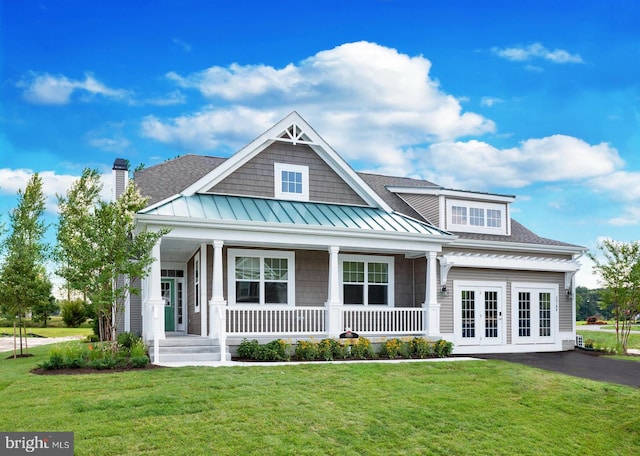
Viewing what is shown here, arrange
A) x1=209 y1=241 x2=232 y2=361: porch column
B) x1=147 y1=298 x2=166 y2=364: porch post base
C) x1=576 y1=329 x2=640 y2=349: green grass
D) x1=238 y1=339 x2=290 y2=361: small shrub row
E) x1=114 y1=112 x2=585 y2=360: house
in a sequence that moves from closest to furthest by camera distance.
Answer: x1=147 y1=298 x2=166 y2=364: porch post base
x1=238 y1=339 x2=290 y2=361: small shrub row
x1=209 y1=241 x2=232 y2=361: porch column
x1=114 y1=112 x2=585 y2=360: house
x1=576 y1=329 x2=640 y2=349: green grass

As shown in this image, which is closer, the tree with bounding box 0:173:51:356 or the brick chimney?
the tree with bounding box 0:173:51:356

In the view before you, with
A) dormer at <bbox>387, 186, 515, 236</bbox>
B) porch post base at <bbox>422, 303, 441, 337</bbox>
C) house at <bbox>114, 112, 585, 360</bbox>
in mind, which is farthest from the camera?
dormer at <bbox>387, 186, 515, 236</bbox>

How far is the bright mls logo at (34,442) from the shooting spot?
8.12 m

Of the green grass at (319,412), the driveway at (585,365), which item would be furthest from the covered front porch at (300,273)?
the green grass at (319,412)

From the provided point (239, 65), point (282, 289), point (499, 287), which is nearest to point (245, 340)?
point (282, 289)

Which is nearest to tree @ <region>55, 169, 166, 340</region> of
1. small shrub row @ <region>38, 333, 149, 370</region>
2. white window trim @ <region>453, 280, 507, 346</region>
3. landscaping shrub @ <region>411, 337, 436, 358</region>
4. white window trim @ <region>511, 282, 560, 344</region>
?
small shrub row @ <region>38, 333, 149, 370</region>

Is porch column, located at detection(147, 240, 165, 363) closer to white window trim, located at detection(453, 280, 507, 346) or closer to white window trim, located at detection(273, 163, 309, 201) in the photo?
white window trim, located at detection(273, 163, 309, 201)

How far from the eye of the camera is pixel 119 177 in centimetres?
2222

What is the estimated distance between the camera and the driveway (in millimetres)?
14453

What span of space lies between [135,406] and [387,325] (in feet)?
30.7

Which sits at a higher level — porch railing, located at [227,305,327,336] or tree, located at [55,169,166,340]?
tree, located at [55,169,166,340]

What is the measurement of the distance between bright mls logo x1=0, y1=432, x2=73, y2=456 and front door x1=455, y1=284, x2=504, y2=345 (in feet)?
44.3

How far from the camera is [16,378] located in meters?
11.8

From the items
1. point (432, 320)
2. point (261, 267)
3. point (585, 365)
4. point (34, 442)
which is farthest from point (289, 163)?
point (34, 442)
